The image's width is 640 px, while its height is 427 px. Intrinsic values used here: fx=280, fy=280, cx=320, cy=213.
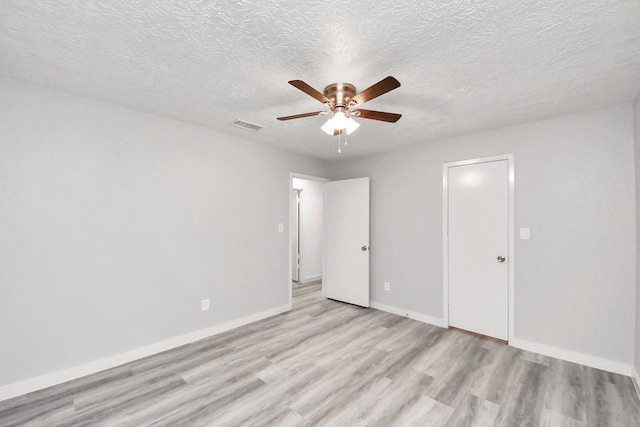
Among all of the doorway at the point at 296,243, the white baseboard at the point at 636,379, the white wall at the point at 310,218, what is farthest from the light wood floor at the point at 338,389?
the white wall at the point at 310,218

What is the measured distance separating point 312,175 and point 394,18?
324cm

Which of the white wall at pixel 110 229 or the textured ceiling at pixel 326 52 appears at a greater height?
the textured ceiling at pixel 326 52

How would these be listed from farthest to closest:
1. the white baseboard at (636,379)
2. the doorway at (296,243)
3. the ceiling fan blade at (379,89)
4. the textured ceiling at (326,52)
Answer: the doorway at (296,243), the white baseboard at (636,379), the ceiling fan blade at (379,89), the textured ceiling at (326,52)

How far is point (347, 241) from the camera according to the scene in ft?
15.2

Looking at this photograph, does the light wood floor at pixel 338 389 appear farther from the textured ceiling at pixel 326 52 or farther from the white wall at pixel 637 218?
the textured ceiling at pixel 326 52

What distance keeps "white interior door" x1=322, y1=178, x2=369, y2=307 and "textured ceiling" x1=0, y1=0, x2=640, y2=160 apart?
199 cm

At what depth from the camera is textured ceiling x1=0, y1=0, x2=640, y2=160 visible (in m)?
1.44

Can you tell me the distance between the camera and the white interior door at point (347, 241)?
4.42 meters

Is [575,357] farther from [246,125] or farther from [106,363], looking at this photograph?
[106,363]

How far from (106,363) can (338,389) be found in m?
2.11

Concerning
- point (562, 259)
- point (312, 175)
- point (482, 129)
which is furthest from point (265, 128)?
point (562, 259)

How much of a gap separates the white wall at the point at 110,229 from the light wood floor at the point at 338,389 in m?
0.40

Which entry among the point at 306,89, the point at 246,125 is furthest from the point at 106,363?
the point at 306,89

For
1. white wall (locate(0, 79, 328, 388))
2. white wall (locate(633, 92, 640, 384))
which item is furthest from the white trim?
white wall (locate(0, 79, 328, 388))
